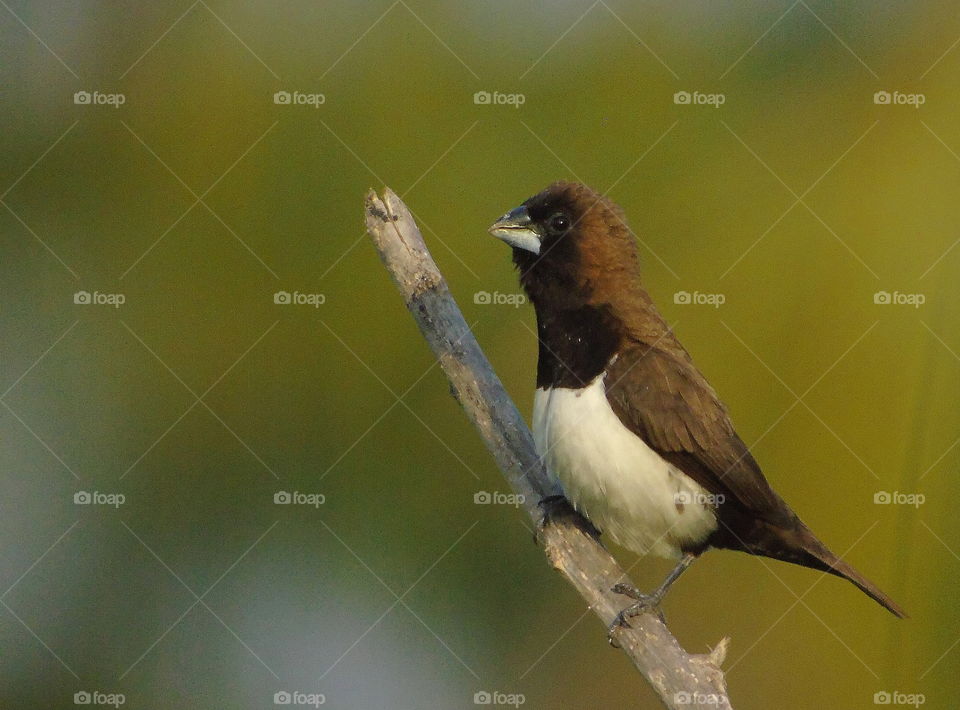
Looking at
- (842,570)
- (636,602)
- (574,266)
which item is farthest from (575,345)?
(842,570)

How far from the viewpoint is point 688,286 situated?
6.56 m

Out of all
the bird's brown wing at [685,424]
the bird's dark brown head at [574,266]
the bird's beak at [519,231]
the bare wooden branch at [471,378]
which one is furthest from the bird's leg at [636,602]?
the bird's beak at [519,231]

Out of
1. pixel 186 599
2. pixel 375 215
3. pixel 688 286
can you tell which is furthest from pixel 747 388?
pixel 186 599

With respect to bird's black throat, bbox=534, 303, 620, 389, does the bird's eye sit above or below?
above

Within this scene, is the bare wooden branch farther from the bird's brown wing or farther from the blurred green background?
the blurred green background

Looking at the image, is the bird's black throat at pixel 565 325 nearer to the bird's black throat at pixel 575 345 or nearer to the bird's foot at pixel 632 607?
the bird's black throat at pixel 575 345

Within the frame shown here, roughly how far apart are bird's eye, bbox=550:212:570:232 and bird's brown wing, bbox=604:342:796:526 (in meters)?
0.65

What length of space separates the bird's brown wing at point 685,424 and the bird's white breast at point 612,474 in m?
0.05

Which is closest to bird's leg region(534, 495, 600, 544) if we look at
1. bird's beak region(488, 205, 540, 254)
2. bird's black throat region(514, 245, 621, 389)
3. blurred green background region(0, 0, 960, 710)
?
bird's black throat region(514, 245, 621, 389)

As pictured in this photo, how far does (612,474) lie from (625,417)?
242 millimetres

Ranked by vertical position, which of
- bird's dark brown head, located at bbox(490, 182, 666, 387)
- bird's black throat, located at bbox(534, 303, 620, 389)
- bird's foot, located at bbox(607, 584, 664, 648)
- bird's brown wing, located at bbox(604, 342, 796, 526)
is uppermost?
bird's dark brown head, located at bbox(490, 182, 666, 387)

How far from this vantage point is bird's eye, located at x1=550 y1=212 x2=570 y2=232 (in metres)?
4.49

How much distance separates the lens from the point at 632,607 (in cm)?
377

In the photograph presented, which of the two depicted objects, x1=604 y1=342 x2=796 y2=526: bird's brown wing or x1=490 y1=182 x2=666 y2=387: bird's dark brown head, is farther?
x1=490 y1=182 x2=666 y2=387: bird's dark brown head
